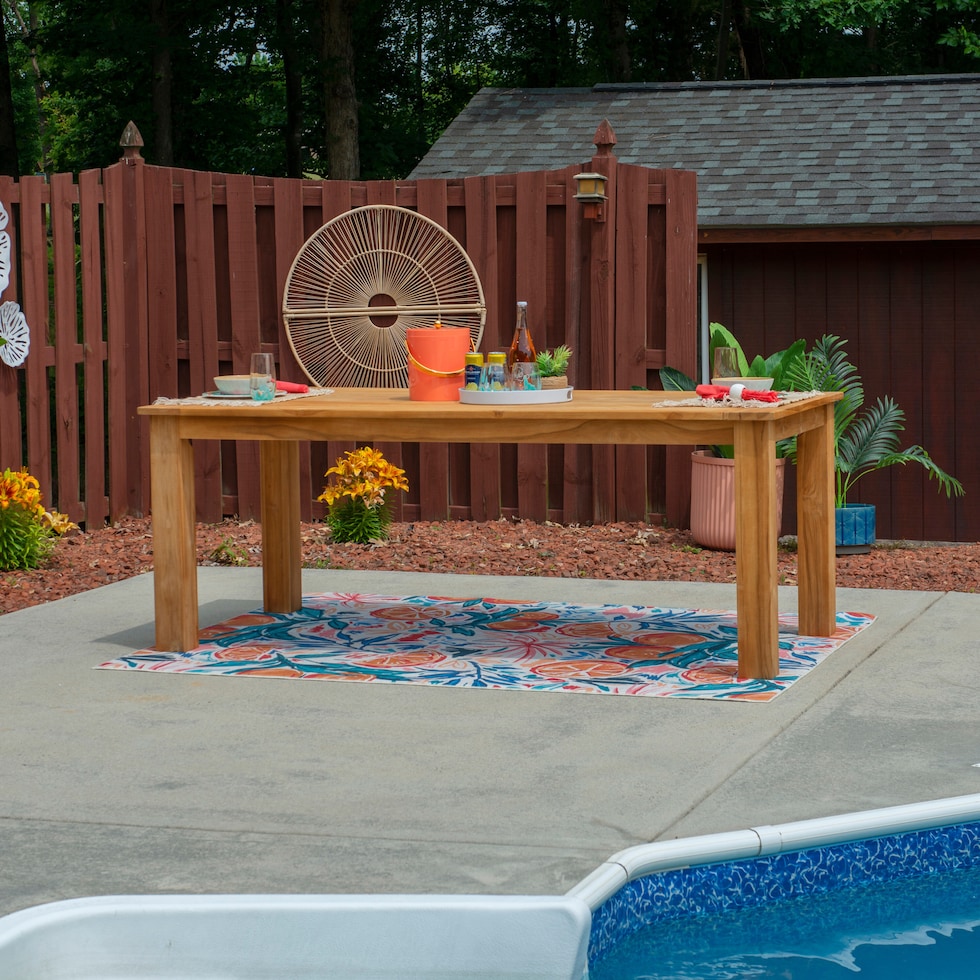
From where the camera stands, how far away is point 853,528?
25.4ft

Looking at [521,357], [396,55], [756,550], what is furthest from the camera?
[396,55]

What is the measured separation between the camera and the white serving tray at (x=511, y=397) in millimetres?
4996

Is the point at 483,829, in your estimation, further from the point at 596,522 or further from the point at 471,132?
the point at 471,132

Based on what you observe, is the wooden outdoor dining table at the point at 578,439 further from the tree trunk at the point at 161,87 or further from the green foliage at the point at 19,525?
the tree trunk at the point at 161,87

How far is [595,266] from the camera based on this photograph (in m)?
8.05

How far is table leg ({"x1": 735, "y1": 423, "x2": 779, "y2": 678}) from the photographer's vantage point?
4.77 meters

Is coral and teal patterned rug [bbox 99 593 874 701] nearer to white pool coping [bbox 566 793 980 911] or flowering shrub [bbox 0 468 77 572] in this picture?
white pool coping [bbox 566 793 980 911]

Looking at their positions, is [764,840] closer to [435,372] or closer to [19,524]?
[435,372]

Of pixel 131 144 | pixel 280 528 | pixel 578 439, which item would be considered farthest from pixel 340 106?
pixel 578 439

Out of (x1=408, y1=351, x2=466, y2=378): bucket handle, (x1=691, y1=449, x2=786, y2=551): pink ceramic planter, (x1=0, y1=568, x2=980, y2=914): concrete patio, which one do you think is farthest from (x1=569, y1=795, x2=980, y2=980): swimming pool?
(x1=691, y1=449, x2=786, y2=551): pink ceramic planter

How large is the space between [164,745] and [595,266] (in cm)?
458

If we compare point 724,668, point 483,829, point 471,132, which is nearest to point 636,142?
point 471,132

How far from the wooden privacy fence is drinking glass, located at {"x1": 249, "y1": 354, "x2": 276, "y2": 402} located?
2.76 metres

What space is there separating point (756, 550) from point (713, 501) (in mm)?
2866
